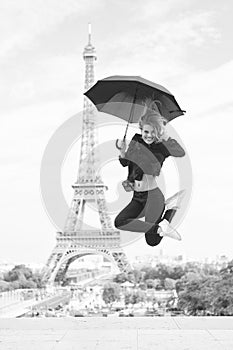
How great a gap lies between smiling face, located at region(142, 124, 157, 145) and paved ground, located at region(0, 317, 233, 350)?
5.73 feet

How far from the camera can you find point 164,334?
19.0 ft

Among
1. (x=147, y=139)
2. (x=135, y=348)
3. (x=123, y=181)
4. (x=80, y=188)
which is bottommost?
(x=135, y=348)

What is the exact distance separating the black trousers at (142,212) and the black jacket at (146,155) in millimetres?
139

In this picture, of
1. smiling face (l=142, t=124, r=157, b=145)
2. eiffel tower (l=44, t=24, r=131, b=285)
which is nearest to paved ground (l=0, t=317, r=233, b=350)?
smiling face (l=142, t=124, r=157, b=145)

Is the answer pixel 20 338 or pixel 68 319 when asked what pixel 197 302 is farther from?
pixel 20 338

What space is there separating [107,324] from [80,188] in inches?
339

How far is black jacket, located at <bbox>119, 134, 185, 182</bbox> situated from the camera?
4371 millimetres

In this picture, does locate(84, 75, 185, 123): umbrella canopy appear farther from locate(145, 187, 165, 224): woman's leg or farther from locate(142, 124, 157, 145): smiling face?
locate(145, 187, 165, 224): woman's leg

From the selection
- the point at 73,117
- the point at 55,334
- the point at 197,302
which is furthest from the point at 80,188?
the point at 73,117

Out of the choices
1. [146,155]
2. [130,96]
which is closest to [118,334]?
[146,155]

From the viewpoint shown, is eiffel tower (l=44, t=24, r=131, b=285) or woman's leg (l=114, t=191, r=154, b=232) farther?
eiffel tower (l=44, t=24, r=131, b=285)

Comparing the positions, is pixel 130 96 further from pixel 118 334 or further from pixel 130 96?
pixel 118 334

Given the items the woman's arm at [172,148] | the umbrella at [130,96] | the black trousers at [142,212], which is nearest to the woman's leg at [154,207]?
the black trousers at [142,212]

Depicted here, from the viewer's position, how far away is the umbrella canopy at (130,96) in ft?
14.7
